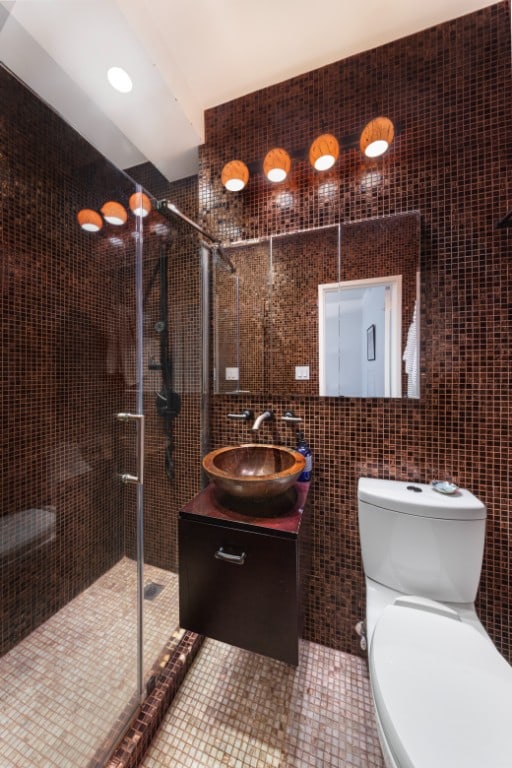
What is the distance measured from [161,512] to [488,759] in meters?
1.45

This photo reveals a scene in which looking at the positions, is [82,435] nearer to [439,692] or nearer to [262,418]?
[262,418]

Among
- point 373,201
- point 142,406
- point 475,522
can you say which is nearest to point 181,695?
point 142,406

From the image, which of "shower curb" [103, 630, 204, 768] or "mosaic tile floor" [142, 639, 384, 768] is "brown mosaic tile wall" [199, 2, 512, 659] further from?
"shower curb" [103, 630, 204, 768]

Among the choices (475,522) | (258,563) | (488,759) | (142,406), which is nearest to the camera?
(488,759)

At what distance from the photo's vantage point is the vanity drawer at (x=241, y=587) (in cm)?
86

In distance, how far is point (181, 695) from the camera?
1.13 meters

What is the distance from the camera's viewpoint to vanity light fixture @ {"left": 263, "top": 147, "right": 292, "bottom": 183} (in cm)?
126

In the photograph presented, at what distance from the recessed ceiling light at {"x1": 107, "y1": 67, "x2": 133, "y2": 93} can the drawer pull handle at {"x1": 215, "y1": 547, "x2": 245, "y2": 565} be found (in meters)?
1.99

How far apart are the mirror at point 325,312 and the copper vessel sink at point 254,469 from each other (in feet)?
1.06

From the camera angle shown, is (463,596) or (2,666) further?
(2,666)

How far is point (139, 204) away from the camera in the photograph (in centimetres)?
138

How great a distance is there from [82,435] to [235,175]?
5.11 feet

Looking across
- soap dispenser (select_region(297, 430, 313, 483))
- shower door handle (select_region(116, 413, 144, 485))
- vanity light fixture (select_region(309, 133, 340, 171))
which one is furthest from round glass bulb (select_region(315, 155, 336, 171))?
shower door handle (select_region(116, 413, 144, 485))

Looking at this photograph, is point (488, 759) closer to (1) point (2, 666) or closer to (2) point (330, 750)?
(2) point (330, 750)
